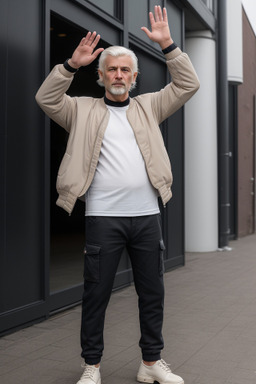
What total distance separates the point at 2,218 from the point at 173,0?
5.47 m

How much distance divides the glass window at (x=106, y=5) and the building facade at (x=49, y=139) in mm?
11

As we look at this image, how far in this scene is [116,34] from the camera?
6.62 meters

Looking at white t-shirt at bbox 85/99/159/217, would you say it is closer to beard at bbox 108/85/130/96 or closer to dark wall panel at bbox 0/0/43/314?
beard at bbox 108/85/130/96

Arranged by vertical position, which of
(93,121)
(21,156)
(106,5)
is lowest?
(21,156)

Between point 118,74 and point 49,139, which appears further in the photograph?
point 49,139

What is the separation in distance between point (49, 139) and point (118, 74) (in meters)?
2.05

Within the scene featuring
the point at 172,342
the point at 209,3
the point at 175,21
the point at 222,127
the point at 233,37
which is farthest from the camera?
the point at 233,37

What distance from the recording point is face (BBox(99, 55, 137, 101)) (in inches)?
129

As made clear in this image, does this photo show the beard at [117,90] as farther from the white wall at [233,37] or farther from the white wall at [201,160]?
the white wall at [233,37]

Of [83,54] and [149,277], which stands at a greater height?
[83,54]

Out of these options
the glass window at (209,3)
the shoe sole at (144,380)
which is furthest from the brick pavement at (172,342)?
the glass window at (209,3)

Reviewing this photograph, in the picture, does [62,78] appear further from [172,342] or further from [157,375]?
[172,342]

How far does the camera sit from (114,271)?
11.0 feet

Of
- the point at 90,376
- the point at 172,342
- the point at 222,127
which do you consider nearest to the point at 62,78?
the point at 90,376
